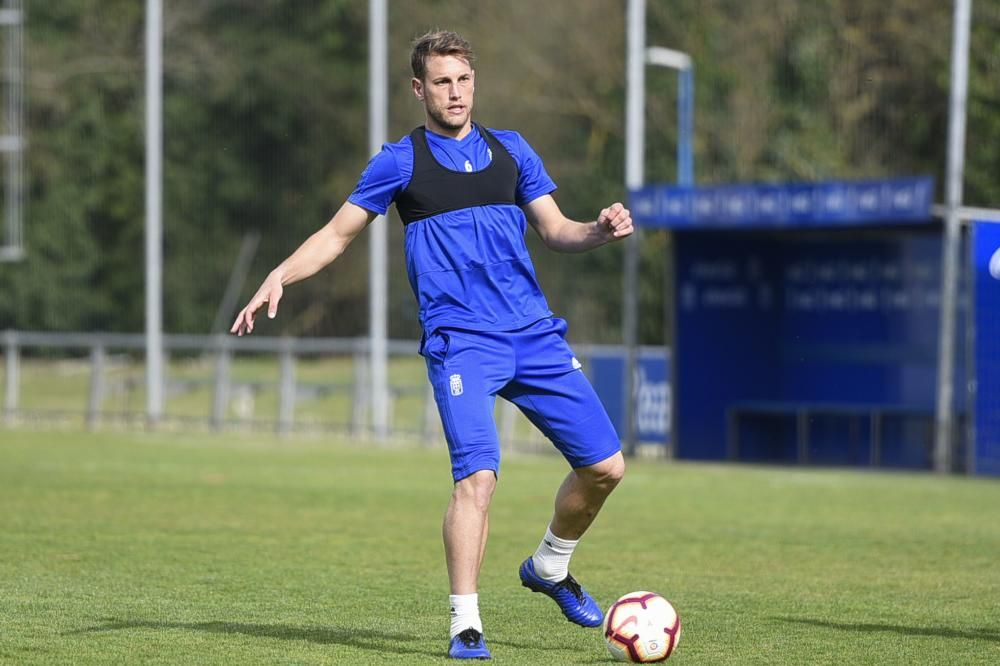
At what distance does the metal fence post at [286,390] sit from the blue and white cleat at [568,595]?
17575mm

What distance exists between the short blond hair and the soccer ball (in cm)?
230

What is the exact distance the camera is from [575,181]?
110 feet

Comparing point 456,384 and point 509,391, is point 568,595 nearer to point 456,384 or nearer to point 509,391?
point 509,391

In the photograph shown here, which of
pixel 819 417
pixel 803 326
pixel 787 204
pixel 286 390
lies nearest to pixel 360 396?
pixel 286 390

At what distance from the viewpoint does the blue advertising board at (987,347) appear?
61.3 feet

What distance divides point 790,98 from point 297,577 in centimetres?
2170

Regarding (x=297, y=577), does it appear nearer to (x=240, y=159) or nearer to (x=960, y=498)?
(x=960, y=498)

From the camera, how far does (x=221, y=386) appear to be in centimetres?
2602

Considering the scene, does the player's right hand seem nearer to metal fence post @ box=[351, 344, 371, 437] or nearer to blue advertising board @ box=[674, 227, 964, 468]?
blue advertising board @ box=[674, 227, 964, 468]

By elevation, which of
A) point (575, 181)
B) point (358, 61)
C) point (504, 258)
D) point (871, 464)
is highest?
point (358, 61)

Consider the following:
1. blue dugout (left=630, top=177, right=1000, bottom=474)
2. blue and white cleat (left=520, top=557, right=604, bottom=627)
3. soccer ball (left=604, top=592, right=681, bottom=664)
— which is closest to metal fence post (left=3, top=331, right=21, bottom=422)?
blue dugout (left=630, top=177, right=1000, bottom=474)

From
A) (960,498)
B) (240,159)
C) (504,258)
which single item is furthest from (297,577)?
(240,159)

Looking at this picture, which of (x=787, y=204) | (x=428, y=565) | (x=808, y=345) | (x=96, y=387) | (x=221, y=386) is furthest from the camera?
(x=96, y=387)

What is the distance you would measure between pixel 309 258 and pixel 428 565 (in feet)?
12.2
